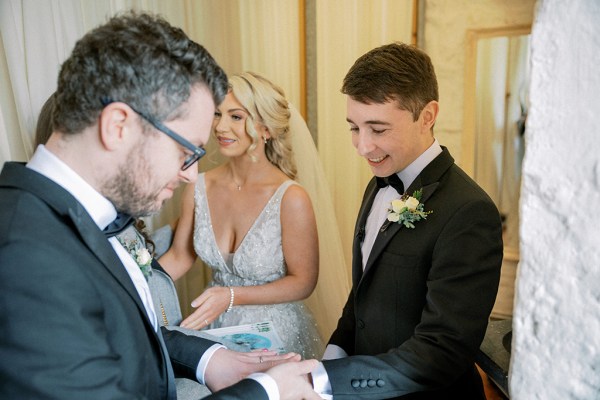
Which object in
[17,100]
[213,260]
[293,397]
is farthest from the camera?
[213,260]

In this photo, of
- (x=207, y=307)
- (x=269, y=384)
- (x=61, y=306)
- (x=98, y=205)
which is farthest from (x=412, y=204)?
(x=207, y=307)

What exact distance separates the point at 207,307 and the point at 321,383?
1136mm

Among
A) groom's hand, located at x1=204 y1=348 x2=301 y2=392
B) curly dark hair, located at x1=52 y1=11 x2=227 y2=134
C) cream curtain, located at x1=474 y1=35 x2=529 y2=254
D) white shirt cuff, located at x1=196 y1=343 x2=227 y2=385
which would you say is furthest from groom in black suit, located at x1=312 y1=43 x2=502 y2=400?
cream curtain, located at x1=474 y1=35 x2=529 y2=254

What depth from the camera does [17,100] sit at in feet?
7.45

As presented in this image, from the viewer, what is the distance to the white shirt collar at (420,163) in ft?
6.46

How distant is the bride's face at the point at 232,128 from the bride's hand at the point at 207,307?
770 mm

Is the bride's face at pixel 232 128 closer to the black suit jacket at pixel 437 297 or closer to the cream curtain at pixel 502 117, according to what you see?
the black suit jacket at pixel 437 297

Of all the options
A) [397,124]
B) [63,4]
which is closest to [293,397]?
[397,124]

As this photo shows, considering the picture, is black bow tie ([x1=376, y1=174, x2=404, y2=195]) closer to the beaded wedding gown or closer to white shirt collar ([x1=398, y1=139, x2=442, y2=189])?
white shirt collar ([x1=398, y1=139, x2=442, y2=189])

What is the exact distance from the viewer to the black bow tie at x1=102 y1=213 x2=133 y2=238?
51.3 inches

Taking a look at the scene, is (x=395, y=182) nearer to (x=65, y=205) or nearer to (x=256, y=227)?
(x=256, y=227)

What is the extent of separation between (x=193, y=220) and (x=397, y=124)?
1.59 m

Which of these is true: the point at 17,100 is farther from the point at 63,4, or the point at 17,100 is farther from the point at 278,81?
the point at 278,81

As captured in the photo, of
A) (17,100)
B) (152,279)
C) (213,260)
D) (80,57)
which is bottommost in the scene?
(213,260)
